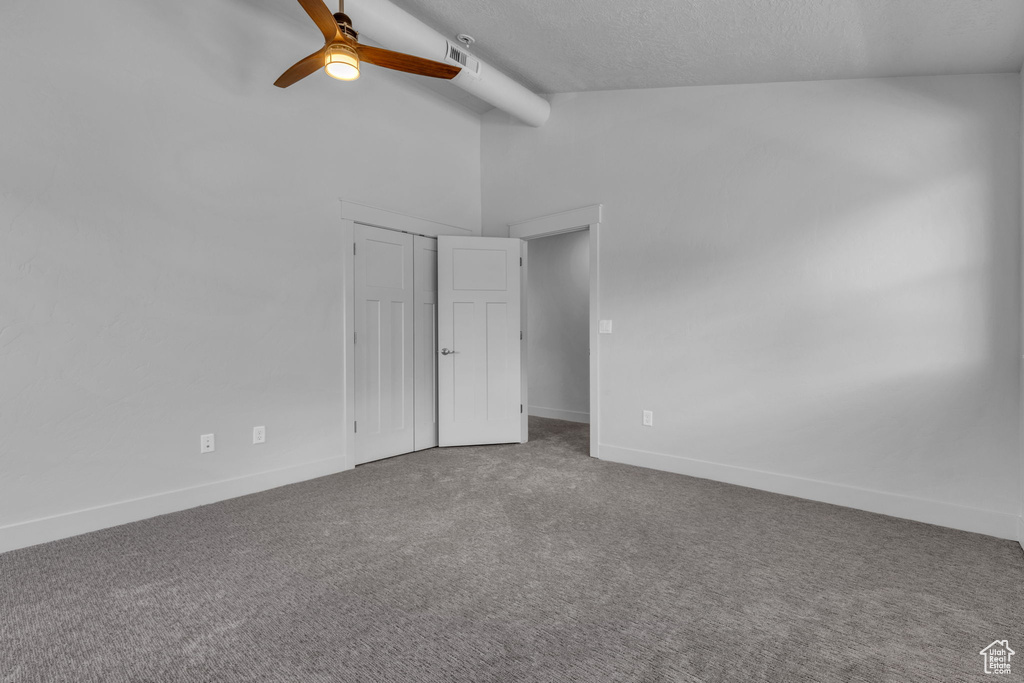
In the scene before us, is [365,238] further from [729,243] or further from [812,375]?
[812,375]

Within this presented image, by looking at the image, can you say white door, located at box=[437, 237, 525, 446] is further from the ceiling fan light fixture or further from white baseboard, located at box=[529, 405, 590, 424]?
the ceiling fan light fixture

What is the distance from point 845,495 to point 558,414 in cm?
361

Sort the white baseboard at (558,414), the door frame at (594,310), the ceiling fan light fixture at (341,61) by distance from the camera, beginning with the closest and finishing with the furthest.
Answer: the ceiling fan light fixture at (341,61) < the door frame at (594,310) < the white baseboard at (558,414)

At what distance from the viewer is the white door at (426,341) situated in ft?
14.6

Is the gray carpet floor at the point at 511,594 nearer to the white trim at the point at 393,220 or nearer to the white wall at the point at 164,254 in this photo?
the white wall at the point at 164,254

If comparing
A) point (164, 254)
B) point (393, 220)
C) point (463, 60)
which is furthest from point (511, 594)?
point (463, 60)

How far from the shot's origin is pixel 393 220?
415 cm

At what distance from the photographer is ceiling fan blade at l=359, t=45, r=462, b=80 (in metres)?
2.45

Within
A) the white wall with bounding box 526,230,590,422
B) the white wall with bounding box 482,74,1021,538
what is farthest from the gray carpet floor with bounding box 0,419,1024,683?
the white wall with bounding box 526,230,590,422

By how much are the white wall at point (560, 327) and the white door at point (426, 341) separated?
7.29 ft

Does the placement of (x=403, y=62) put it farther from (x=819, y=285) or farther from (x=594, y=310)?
(x=819, y=285)

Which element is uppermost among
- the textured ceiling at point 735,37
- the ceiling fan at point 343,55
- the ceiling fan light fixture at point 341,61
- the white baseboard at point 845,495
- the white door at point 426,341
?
the textured ceiling at point 735,37

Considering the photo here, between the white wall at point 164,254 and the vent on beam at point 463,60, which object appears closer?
the white wall at point 164,254

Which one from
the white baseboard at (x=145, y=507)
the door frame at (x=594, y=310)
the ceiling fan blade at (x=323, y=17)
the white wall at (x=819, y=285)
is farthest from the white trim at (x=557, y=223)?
the white baseboard at (x=145, y=507)
